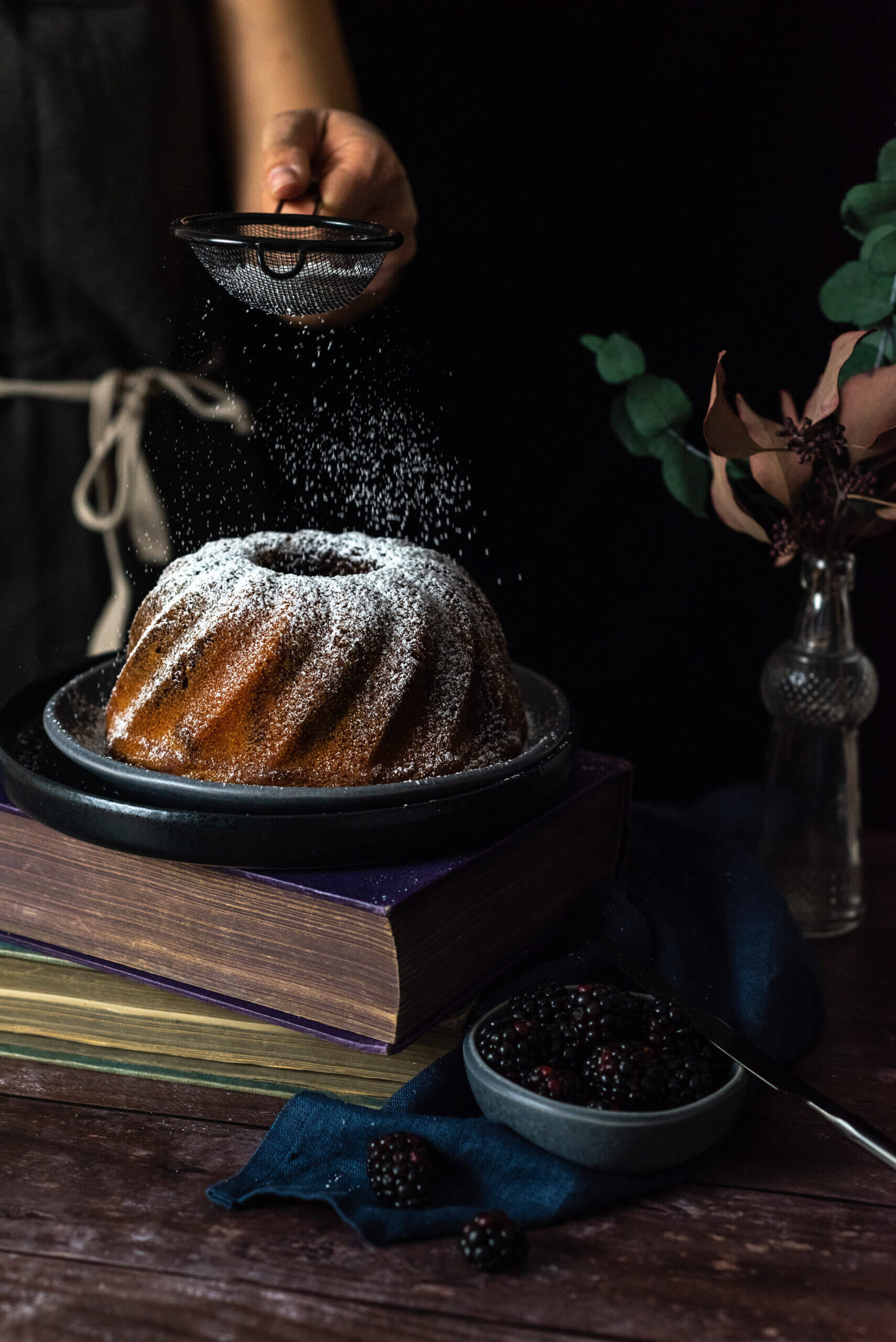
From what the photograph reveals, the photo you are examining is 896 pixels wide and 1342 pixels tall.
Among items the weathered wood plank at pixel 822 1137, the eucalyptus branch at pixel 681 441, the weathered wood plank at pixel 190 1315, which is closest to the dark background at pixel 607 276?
the eucalyptus branch at pixel 681 441

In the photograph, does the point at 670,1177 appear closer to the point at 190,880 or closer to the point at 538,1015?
the point at 538,1015

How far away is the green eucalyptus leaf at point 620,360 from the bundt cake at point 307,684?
1.27 feet

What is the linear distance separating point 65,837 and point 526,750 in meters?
0.39

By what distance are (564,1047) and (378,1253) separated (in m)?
0.19

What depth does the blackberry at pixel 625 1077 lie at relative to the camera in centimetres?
85

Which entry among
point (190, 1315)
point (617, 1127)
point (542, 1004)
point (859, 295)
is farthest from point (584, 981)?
point (859, 295)

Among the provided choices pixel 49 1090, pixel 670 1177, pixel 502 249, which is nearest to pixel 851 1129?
pixel 670 1177

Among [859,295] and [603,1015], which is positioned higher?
[859,295]

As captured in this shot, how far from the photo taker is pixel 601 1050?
878 millimetres

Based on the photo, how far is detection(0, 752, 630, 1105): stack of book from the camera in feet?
3.07

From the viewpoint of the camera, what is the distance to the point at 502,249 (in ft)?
5.31

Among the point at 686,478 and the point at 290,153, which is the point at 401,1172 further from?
the point at 290,153

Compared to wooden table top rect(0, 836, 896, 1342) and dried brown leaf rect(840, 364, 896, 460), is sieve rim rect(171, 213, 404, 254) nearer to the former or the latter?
dried brown leaf rect(840, 364, 896, 460)

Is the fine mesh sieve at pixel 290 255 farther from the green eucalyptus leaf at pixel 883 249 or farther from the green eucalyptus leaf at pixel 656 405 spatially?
the green eucalyptus leaf at pixel 883 249
